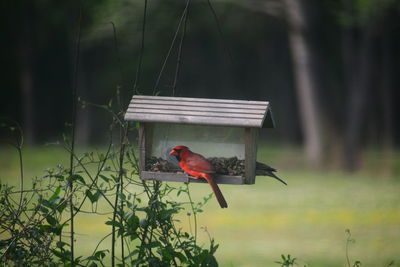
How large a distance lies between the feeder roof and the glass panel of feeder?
27cm

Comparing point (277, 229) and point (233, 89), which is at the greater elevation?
point (233, 89)

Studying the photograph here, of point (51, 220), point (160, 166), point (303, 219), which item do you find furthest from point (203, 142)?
point (303, 219)

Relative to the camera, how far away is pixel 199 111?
4406mm

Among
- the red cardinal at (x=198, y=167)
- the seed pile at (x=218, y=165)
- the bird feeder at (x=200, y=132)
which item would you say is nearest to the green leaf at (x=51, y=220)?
the bird feeder at (x=200, y=132)

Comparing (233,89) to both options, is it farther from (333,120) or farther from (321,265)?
(321,265)

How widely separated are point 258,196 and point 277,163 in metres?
4.96

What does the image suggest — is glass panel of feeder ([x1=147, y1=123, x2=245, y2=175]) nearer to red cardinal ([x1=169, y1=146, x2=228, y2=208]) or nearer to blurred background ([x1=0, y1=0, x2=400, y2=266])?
red cardinal ([x1=169, y1=146, x2=228, y2=208])

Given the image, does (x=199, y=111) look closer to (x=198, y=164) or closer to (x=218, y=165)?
(x=198, y=164)

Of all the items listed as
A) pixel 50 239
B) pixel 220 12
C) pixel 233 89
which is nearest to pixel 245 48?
pixel 233 89

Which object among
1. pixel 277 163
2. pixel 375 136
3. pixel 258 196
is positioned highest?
pixel 375 136

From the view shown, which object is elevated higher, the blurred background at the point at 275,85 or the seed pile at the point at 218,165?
the blurred background at the point at 275,85

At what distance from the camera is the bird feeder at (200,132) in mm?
4375

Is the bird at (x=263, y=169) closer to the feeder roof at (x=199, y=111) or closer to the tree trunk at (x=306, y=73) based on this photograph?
the feeder roof at (x=199, y=111)

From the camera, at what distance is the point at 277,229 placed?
10.9 meters
